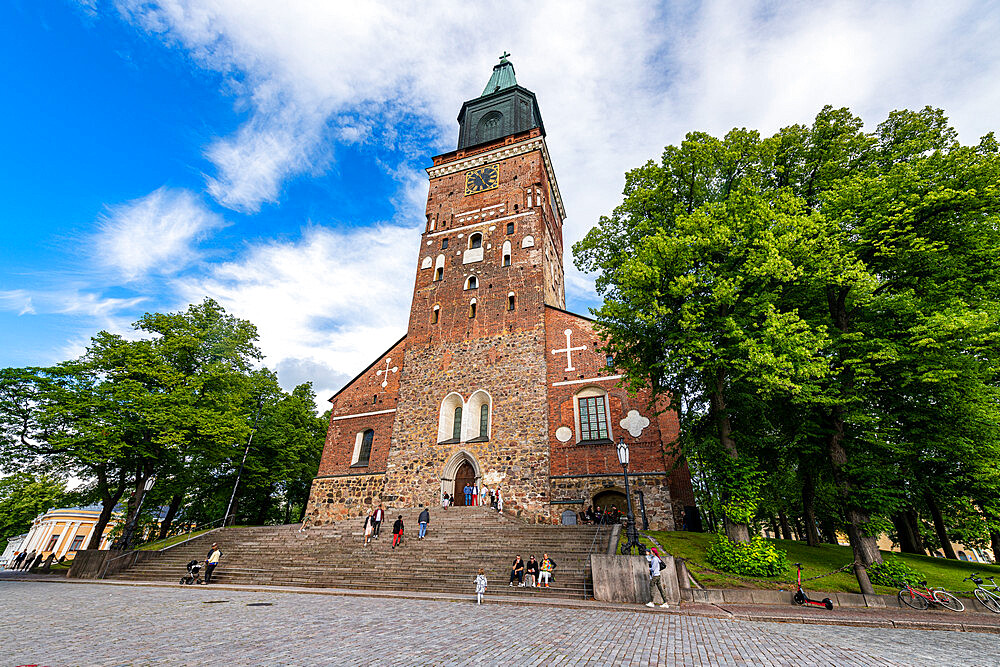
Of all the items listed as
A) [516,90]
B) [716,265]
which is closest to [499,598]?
[716,265]

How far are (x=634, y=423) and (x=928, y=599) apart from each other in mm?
10293

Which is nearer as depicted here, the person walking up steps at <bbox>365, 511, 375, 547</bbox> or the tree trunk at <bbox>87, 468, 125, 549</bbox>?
the person walking up steps at <bbox>365, 511, 375, 547</bbox>

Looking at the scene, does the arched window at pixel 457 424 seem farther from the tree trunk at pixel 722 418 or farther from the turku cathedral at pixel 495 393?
the tree trunk at pixel 722 418

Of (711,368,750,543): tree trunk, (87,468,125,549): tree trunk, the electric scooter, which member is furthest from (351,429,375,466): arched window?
the electric scooter

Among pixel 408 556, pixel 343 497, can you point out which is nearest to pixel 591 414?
pixel 408 556

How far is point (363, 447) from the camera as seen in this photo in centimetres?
2447

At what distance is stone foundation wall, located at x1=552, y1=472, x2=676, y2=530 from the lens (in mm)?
17453

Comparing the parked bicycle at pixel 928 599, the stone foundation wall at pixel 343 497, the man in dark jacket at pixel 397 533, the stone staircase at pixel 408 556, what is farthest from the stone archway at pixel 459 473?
the parked bicycle at pixel 928 599

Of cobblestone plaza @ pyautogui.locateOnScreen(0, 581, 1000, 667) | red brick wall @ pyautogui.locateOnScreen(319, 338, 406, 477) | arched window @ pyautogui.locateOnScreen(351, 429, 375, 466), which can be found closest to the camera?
cobblestone plaza @ pyautogui.locateOnScreen(0, 581, 1000, 667)

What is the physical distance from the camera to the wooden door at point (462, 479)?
20888 mm

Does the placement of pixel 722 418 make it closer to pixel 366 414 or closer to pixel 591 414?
pixel 591 414

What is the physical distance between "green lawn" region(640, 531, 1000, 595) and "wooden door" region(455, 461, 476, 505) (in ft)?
29.6

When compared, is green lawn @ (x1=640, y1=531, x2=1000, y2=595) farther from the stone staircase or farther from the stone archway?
the stone archway

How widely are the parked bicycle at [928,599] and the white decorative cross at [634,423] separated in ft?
31.6
